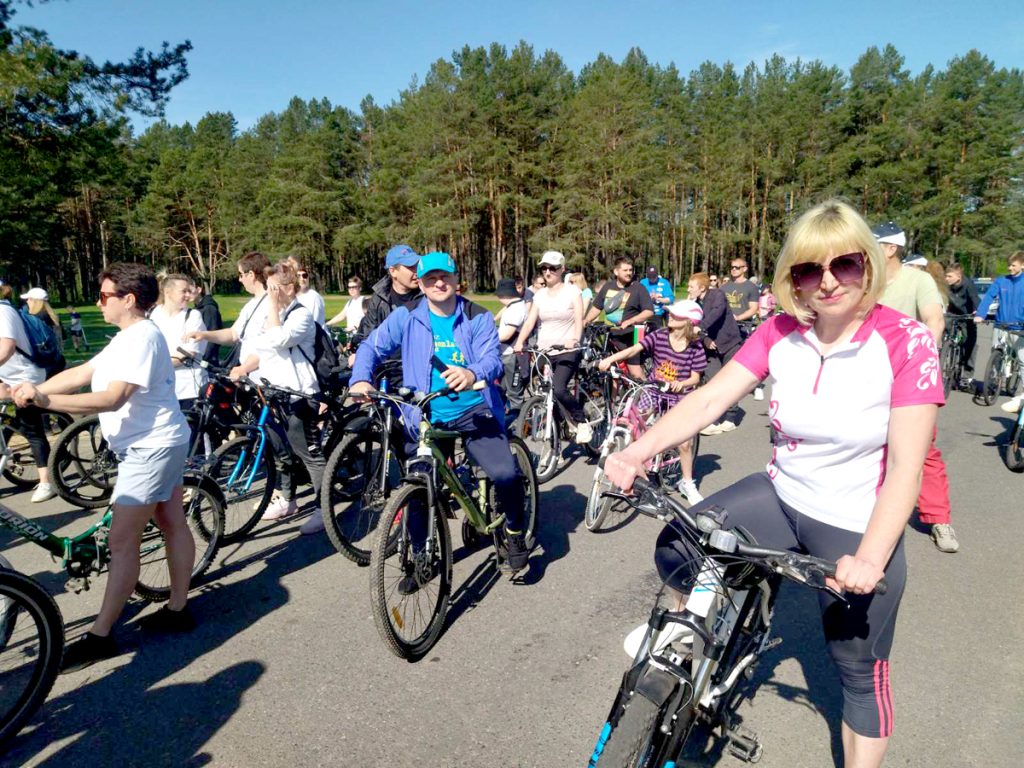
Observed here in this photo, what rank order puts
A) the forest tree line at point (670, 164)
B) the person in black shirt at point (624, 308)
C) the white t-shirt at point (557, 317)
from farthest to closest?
the forest tree line at point (670, 164)
the person in black shirt at point (624, 308)
the white t-shirt at point (557, 317)

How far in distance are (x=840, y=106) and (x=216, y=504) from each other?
54.8 m

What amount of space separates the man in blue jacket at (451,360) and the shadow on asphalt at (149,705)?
148 centimetres

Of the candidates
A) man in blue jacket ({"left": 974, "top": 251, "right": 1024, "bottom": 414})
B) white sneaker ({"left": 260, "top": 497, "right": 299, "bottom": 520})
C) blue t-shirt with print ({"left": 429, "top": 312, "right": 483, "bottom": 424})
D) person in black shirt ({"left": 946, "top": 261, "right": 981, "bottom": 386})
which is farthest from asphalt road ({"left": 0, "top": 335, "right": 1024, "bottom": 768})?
person in black shirt ({"left": 946, "top": 261, "right": 981, "bottom": 386})

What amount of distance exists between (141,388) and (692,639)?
2739 mm

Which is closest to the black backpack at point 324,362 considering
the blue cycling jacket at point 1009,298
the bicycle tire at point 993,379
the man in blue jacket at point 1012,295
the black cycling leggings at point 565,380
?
the black cycling leggings at point 565,380

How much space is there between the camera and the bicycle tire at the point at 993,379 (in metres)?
10.0

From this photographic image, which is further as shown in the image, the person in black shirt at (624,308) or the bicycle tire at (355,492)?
the person in black shirt at (624,308)

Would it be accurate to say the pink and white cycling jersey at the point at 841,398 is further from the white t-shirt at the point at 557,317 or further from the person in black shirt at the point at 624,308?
the person in black shirt at the point at 624,308

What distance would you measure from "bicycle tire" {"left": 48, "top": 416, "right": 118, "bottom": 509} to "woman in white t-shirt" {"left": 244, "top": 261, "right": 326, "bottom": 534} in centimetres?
156

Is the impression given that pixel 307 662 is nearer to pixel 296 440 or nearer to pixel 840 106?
pixel 296 440

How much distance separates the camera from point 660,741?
2.02m

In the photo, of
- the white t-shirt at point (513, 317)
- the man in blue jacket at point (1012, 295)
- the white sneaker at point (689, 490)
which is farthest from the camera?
the man in blue jacket at point (1012, 295)

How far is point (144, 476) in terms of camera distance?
3.40 metres

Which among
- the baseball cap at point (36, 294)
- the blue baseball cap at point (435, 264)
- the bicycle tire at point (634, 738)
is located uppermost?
the blue baseball cap at point (435, 264)
